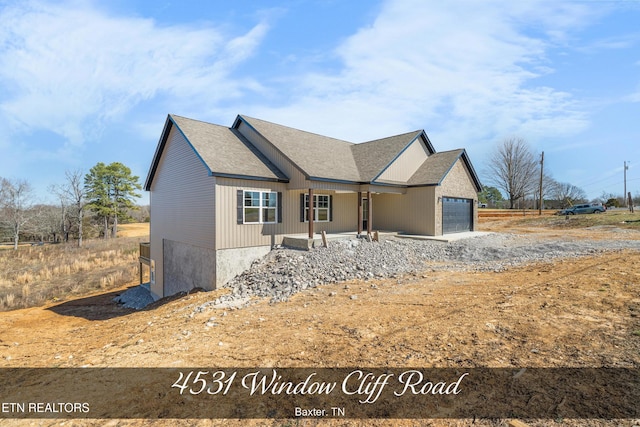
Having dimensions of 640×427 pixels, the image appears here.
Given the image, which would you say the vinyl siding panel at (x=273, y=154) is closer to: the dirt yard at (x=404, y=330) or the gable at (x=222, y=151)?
the gable at (x=222, y=151)

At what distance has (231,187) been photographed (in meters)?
13.3

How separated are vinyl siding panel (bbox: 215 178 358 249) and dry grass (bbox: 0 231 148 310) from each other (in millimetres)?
15631

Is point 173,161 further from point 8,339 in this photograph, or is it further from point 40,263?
point 40,263

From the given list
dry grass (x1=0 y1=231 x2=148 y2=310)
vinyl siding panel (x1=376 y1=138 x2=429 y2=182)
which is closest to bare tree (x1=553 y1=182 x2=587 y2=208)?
vinyl siding panel (x1=376 y1=138 x2=429 y2=182)

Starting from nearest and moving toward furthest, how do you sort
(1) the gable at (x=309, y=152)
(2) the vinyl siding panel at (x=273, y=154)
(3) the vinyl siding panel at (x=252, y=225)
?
(3) the vinyl siding panel at (x=252, y=225)
(2) the vinyl siding panel at (x=273, y=154)
(1) the gable at (x=309, y=152)

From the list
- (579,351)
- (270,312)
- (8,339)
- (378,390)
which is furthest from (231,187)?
(579,351)

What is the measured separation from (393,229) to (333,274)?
33.8 ft

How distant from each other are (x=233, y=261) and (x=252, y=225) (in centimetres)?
182

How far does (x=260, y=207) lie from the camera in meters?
14.2

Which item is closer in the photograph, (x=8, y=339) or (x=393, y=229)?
(x=8, y=339)

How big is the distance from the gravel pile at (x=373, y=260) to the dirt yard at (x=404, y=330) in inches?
34.3

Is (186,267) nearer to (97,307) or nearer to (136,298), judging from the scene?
(136,298)

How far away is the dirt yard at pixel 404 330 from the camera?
4980 millimetres

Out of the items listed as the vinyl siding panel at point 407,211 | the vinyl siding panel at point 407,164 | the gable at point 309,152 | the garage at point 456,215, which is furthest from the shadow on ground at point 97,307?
the garage at point 456,215
